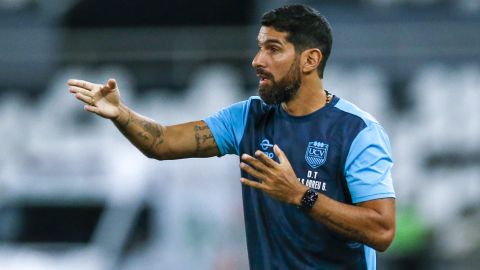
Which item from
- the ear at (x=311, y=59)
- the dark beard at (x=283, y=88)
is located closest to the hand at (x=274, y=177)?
the dark beard at (x=283, y=88)

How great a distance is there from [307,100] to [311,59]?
0.65 feet

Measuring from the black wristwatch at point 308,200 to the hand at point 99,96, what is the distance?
105 cm

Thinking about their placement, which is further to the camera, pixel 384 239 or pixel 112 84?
pixel 112 84

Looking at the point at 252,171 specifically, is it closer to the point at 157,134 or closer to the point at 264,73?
the point at 264,73

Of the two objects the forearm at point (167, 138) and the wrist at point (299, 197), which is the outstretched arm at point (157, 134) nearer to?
the forearm at point (167, 138)

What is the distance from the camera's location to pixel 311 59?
5086mm

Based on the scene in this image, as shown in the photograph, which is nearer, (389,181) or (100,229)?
(389,181)

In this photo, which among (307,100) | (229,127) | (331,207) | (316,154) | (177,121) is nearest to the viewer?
(331,207)

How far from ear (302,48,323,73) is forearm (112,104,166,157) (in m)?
0.77

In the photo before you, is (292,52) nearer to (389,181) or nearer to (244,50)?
(389,181)

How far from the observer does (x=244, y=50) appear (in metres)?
10.9

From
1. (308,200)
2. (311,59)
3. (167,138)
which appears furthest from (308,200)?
(167,138)

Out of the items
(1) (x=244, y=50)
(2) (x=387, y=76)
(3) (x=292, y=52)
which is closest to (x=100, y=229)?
(1) (x=244, y=50)

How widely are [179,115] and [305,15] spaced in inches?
235
